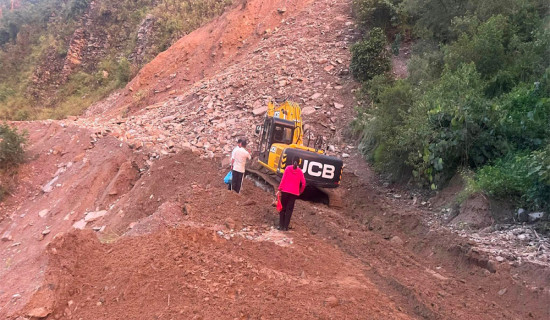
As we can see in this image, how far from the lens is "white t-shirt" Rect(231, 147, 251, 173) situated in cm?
827

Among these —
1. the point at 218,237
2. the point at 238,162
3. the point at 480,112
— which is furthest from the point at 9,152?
the point at 480,112

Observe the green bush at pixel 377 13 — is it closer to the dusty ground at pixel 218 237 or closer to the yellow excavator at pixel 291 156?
the dusty ground at pixel 218 237

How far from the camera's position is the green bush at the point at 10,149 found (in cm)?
1231

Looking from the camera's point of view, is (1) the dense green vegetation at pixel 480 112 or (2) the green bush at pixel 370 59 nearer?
(1) the dense green vegetation at pixel 480 112

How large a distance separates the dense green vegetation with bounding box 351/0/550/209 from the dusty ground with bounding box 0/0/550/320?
0.94 metres

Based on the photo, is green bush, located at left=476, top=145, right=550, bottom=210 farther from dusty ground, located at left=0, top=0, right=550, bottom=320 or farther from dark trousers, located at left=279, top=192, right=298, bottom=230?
dark trousers, located at left=279, top=192, right=298, bottom=230

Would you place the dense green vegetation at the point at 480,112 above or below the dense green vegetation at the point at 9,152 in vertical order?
above

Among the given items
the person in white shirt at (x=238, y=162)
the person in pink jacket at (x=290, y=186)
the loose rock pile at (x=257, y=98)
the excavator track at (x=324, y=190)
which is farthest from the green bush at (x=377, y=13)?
the person in pink jacket at (x=290, y=186)

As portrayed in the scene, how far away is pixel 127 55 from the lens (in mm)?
25703

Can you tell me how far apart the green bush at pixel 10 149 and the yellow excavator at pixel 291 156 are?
6646 mm

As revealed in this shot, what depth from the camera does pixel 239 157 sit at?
8.30 meters

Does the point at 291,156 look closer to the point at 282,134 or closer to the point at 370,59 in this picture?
the point at 282,134

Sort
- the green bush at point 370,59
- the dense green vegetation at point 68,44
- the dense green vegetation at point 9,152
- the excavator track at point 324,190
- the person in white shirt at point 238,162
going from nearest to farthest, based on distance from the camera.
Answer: the person in white shirt at point 238,162 < the excavator track at point 324,190 < the dense green vegetation at point 9,152 < the green bush at point 370,59 < the dense green vegetation at point 68,44

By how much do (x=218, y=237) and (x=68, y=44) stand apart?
27925 mm
